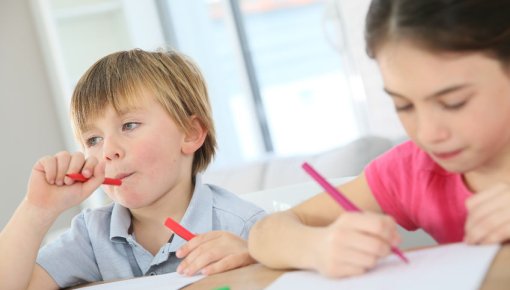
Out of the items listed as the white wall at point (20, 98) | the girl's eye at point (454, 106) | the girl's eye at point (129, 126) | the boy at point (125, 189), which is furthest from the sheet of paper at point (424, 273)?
the white wall at point (20, 98)

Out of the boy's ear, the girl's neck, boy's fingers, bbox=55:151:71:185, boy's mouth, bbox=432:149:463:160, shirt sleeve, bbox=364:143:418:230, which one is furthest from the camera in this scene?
the boy's ear

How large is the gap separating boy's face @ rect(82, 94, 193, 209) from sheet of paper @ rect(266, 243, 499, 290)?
1.86 feet

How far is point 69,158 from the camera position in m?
1.22

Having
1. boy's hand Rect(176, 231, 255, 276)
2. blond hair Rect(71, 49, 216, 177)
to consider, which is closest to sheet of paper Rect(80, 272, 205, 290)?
boy's hand Rect(176, 231, 255, 276)

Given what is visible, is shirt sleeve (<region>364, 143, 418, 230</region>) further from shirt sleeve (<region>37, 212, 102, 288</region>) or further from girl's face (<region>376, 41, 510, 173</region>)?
shirt sleeve (<region>37, 212, 102, 288</region>)

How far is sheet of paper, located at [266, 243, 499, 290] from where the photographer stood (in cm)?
65

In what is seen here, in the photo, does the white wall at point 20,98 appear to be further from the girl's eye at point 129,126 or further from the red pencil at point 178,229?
the red pencil at point 178,229

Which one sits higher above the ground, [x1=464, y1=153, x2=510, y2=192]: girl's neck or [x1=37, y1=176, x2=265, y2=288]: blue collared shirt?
[x1=464, y1=153, x2=510, y2=192]: girl's neck

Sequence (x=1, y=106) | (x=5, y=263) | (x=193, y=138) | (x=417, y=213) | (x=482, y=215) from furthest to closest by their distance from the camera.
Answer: (x=1, y=106) < (x=193, y=138) < (x=5, y=263) < (x=417, y=213) < (x=482, y=215)

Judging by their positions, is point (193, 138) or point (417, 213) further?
point (193, 138)

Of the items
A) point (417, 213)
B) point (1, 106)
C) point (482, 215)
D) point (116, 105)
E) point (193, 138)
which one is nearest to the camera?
point (482, 215)

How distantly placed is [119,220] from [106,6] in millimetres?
2481

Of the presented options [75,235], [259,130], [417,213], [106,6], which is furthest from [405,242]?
[106,6]

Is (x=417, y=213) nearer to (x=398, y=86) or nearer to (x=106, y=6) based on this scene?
(x=398, y=86)
